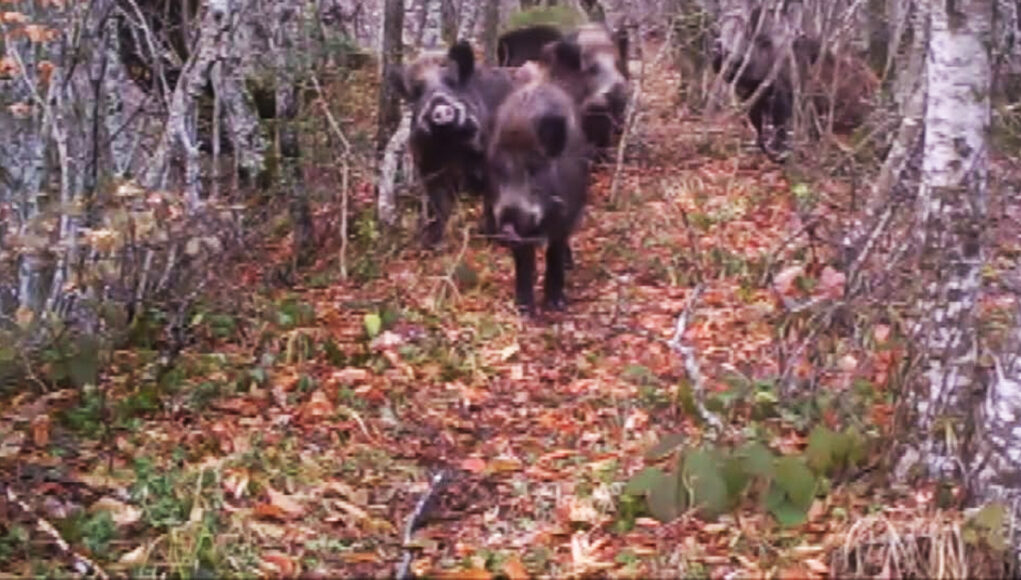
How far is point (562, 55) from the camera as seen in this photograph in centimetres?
1162

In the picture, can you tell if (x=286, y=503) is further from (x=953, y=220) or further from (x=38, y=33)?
(x=953, y=220)

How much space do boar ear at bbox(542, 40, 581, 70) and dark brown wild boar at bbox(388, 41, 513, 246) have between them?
0.84 meters

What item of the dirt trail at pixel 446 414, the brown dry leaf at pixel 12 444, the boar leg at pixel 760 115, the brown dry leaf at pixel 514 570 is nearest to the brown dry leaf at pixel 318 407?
the dirt trail at pixel 446 414

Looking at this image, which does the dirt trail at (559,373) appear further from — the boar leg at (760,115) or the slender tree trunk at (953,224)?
the slender tree trunk at (953,224)

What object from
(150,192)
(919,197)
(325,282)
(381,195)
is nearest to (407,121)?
(381,195)

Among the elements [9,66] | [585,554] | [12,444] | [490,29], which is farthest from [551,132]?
[490,29]

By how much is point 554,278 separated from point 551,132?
3.03 ft

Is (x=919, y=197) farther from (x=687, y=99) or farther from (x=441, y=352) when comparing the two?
(x=687, y=99)

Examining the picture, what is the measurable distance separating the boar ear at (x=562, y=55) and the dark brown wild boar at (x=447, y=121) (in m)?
0.84

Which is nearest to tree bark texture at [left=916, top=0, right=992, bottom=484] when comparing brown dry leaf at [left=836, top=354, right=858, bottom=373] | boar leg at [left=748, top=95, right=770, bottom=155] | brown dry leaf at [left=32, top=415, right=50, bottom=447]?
brown dry leaf at [left=836, top=354, right=858, bottom=373]

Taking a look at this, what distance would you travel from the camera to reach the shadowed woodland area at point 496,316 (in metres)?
5.70

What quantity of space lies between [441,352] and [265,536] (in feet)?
8.13

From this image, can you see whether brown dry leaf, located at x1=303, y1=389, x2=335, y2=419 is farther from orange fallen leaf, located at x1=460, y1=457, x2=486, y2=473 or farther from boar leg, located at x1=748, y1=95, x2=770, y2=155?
boar leg, located at x1=748, y1=95, x2=770, y2=155

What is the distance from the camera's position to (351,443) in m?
6.93
